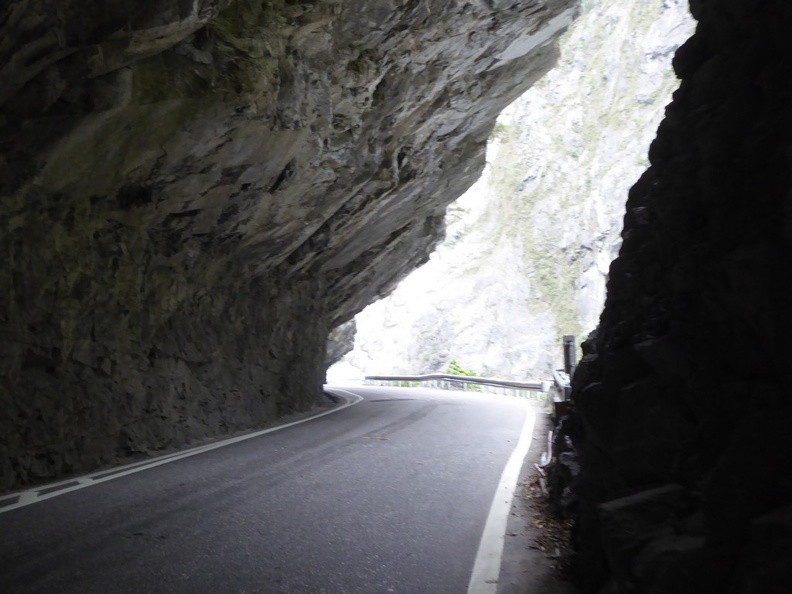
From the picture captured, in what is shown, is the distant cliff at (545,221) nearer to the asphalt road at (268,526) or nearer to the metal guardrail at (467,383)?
the metal guardrail at (467,383)

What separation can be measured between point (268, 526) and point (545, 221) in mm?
64579

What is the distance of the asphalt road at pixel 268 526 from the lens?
15.3ft

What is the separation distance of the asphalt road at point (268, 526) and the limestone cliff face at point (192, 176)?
1.81 m

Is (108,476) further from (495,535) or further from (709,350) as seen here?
(709,350)

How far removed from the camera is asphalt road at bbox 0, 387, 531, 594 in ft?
15.3

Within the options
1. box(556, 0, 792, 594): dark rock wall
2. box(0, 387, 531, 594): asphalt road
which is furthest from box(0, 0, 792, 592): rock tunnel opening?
box(0, 387, 531, 594): asphalt road

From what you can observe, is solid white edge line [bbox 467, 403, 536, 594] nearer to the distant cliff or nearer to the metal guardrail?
the metal guardrail

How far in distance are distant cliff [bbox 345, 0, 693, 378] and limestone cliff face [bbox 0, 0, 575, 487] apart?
44373 mm

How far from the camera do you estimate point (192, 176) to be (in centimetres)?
1072

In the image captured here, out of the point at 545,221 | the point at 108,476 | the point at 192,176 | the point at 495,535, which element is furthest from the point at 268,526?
the point at 545,221

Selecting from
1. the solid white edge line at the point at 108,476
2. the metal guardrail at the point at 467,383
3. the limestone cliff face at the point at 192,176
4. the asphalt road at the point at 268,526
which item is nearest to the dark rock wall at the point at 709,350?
the asphalt road at the point at 268,526

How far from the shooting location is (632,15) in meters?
75.8

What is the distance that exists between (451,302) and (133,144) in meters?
56.3

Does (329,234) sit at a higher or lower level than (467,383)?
higher
